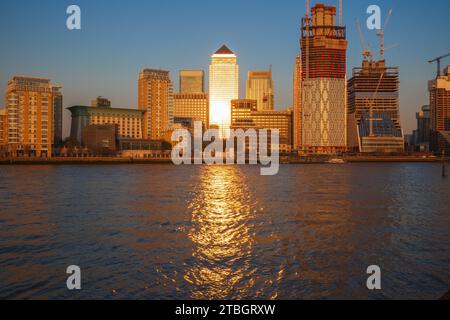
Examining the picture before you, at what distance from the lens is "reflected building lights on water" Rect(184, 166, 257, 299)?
13383 mm

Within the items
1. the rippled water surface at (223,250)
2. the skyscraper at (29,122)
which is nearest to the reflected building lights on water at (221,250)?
the rippled water surface at (223,250)

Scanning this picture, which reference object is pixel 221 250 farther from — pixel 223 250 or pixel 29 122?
pixel 29 122

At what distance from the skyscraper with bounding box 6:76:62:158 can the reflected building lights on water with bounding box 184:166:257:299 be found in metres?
124

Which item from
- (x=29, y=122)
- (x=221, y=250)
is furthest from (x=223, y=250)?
(x=29, y=122)

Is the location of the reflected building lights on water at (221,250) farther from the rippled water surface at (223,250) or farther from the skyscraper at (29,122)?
the skyscraper at (29,122)

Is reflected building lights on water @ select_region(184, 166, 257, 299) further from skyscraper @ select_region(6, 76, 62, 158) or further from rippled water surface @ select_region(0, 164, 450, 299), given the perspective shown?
skyscraper @ select_region(6, 76, 62, 158)

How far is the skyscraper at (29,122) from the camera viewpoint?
139500mm

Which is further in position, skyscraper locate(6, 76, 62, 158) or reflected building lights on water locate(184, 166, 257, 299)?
skyscraper locate(6, 76, 62, 158)

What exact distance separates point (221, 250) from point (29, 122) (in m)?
139

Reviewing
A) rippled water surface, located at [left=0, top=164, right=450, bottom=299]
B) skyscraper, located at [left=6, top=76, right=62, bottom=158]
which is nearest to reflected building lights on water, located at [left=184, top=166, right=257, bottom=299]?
rippled water surface, located at [left=0, top=164, right=450, bottom=299]

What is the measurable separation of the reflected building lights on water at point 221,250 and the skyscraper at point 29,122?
124m

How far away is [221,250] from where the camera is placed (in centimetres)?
1797

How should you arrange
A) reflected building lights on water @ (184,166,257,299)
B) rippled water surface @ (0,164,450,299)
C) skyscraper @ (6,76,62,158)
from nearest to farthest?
rippled water surface @ (0,164,450,299), reflected building lights on water @ (184,166,257,299), skyscraper @ (6,76,62,158)

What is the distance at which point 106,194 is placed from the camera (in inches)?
1612
